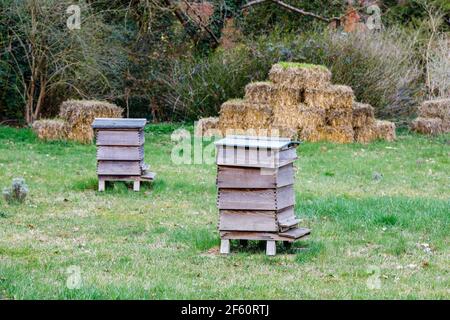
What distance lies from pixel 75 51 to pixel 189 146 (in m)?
4.52

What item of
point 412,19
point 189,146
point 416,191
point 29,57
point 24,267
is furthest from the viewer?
point 412,19

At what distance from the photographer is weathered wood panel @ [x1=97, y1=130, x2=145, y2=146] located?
Result: 12945 mm

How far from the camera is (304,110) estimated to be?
19422 mm

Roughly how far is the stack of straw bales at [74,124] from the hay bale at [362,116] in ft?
19.5

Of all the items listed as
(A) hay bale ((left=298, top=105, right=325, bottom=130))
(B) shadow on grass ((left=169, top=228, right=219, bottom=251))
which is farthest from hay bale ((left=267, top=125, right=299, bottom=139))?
(B) shadow on grass ((left=169, top=228, right=219, bottom=251))

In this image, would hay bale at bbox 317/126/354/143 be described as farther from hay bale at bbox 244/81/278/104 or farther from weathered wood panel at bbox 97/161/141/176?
weathered wood panel at bbox 97/161/141/176

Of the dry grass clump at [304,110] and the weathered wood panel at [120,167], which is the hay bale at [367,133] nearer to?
the dry grass clump at [304,110]

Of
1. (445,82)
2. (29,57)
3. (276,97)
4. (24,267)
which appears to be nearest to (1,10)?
(29,57)

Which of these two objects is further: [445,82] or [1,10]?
[445,82]

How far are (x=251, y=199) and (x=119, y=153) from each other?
15.9ft

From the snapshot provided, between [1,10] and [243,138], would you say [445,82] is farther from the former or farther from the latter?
[243,138]

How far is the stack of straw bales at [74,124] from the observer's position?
18.7 metres

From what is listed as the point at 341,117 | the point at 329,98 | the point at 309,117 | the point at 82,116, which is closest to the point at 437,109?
the point at 341,117

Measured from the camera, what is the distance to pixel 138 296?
663 cm
